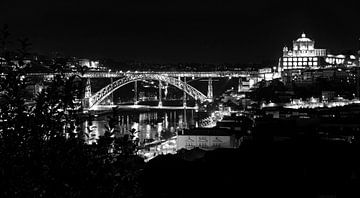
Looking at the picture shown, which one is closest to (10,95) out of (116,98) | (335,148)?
(335,148)

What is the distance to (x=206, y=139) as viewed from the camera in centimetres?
A: 1267

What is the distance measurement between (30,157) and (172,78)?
90.6ft

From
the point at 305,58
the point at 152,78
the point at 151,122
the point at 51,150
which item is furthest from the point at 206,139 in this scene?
the point at 305,58

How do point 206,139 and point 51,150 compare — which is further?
point 206,139

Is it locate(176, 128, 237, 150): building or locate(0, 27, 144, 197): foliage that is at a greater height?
locate(0, 27, 144, 197): foliage

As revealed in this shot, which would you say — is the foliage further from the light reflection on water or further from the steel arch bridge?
the steel arch bridge

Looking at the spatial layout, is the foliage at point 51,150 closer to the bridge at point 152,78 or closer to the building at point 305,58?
the bridge at point 152,78

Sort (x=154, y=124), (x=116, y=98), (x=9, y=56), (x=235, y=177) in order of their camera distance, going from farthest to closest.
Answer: (x=116, y=98) < (x=154, y=124) < (x=235, y=177) < (x=9, y=56)

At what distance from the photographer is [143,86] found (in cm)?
4178

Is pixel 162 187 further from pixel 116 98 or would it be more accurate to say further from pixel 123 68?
pixel 123 68

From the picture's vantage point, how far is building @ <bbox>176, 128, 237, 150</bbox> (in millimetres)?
12617

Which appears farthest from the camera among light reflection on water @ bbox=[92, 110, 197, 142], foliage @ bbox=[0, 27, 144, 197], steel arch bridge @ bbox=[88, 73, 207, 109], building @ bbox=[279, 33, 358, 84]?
building @ bbox=[279, 33, 358, 84]

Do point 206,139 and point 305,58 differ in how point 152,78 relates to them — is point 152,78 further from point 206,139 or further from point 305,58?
point 206,139

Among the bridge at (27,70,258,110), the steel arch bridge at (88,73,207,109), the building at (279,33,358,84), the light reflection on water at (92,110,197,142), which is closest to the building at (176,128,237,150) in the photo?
the light reflection on water at (92,110,197,142)
